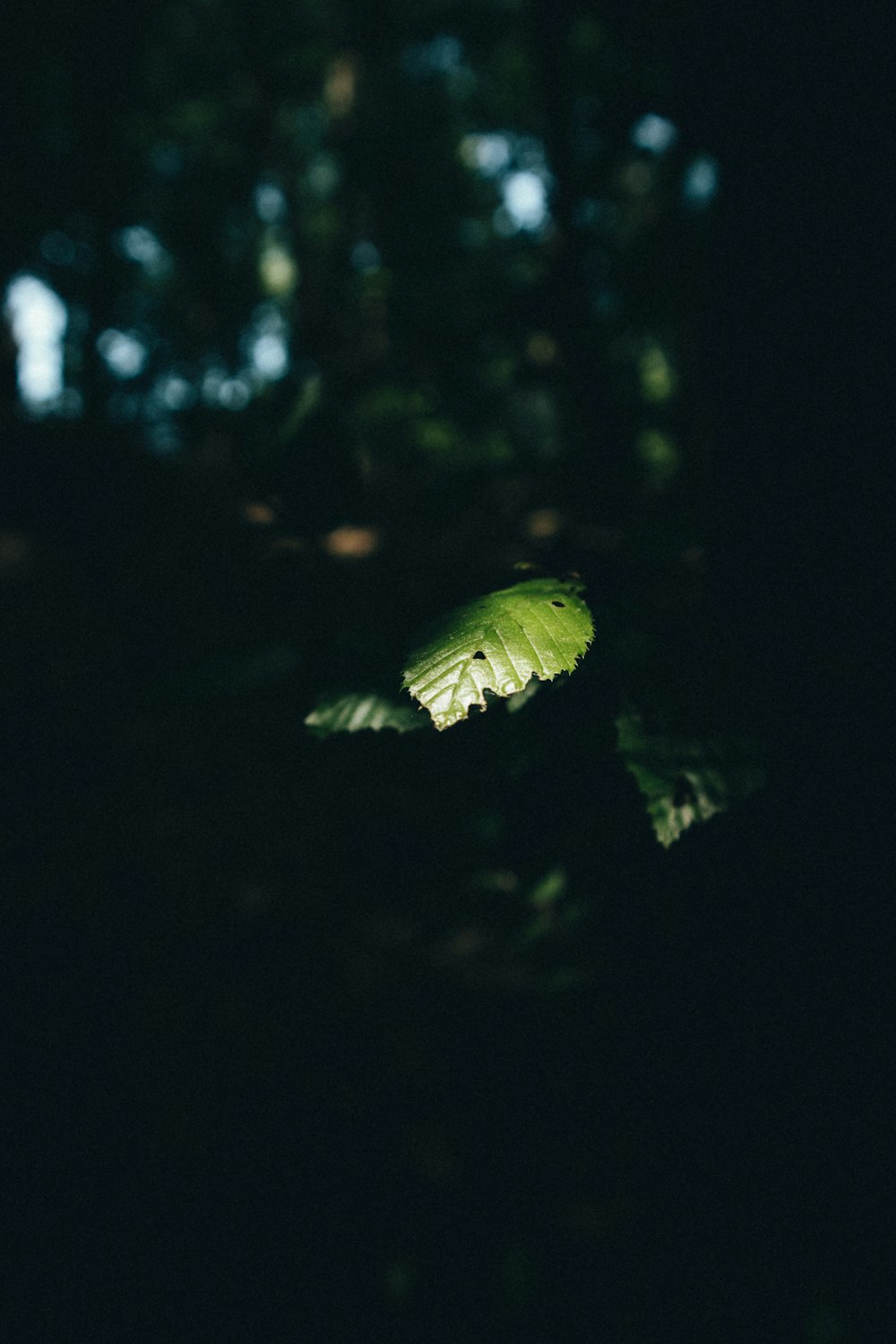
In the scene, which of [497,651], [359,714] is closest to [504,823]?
[359,714]

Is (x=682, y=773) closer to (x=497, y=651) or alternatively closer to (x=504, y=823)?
(x=497, y=651)

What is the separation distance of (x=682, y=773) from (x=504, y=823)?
0.49m

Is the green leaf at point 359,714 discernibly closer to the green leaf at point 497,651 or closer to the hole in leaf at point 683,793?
the green leaf at point 497,651

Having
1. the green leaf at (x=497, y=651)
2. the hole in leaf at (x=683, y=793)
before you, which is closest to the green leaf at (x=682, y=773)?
the hole in leaf at (x=683, y=793)

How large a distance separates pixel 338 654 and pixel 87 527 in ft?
19.8

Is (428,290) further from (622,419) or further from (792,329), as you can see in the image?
(792,329)

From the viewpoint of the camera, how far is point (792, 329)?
4.08 feet

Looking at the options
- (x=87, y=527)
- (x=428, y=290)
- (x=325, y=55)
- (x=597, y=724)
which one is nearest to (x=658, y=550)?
(x=597, y=724)

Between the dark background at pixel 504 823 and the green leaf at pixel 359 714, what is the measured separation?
0.09m

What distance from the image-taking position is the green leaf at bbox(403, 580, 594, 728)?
80 centimetres

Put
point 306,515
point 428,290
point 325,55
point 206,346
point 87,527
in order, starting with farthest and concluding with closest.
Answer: point 206,346 < point 325,55 < point 87,527 < point 428,290 < point 306,515

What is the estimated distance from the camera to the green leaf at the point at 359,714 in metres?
1.05

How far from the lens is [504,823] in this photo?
138 centimetres

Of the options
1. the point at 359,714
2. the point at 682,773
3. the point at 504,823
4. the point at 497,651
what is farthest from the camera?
the point at 504,823
